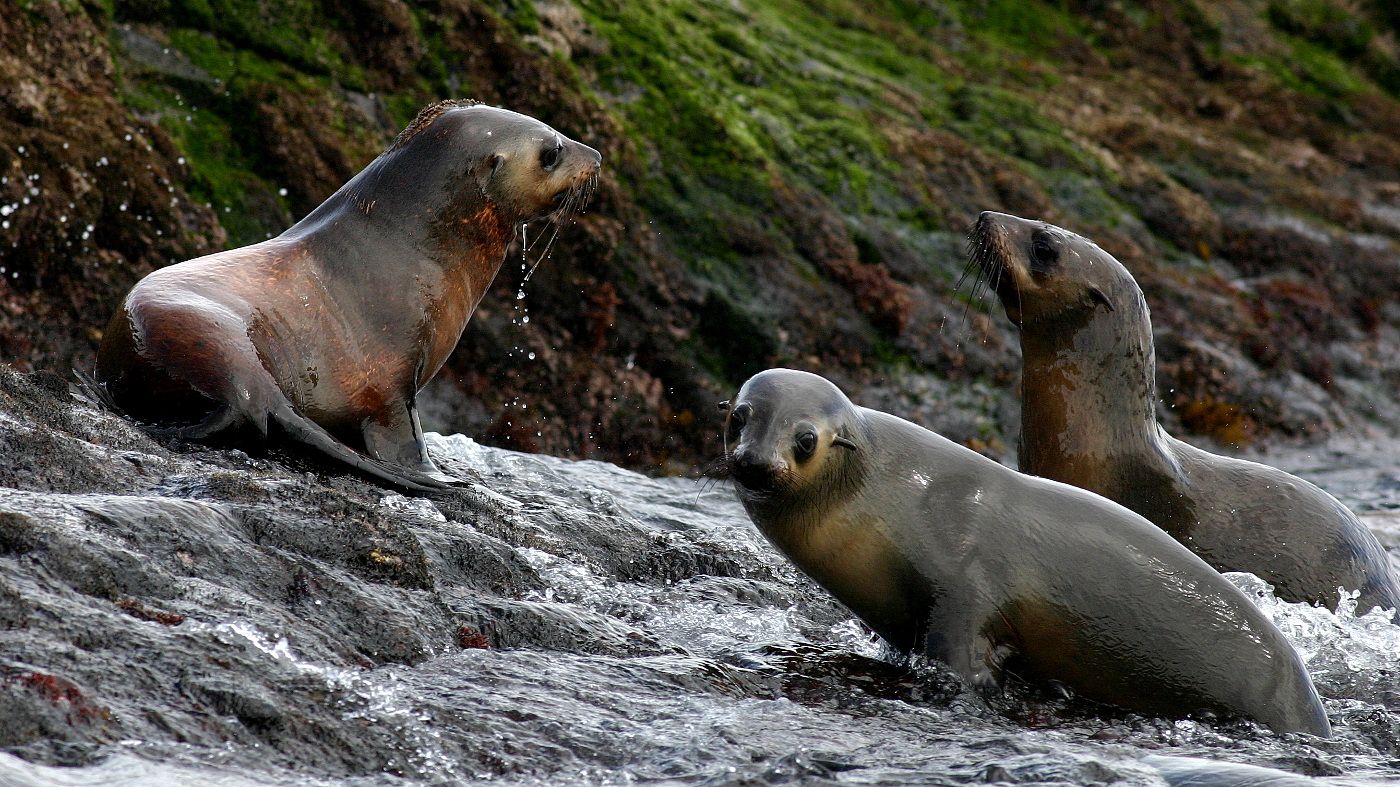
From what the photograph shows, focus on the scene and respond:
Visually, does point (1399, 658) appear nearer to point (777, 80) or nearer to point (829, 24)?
point (777, 80)

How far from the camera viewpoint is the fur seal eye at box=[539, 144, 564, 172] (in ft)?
26.7

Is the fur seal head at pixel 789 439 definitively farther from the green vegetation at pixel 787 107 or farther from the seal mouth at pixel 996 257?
the green vegetation at pixel 787 107

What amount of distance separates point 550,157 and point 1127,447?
135 inches

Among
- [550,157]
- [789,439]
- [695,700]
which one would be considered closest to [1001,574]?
[789,439]

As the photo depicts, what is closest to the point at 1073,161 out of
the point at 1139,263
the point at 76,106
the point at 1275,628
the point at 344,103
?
the point at 1139,263

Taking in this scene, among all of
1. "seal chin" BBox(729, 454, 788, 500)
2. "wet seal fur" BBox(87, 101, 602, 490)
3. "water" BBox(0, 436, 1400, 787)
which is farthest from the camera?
"wet seal fur" BBox(87, 101, 602, 490)

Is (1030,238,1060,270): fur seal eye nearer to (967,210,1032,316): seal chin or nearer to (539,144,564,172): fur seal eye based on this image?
(967,210,1032,316): seal chin

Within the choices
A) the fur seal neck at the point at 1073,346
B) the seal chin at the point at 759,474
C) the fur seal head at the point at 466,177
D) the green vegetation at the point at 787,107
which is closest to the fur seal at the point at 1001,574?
the seal chin at the point at 759,474

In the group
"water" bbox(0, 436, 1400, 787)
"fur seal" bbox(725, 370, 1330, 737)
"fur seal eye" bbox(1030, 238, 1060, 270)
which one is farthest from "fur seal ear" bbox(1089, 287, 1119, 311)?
"fur seal" bbox(725, 370, 1330, 737)

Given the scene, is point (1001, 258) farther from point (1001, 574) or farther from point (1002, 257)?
point (1001, 574)

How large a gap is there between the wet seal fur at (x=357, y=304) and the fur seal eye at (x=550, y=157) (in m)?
0.01

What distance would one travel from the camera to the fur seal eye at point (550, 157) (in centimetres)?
813

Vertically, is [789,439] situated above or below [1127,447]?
above

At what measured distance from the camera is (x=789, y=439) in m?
5.71
